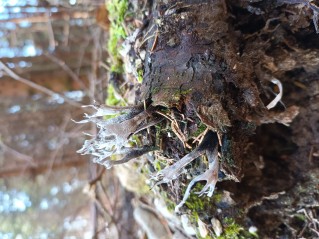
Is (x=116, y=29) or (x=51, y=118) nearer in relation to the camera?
(x=116, y=29)

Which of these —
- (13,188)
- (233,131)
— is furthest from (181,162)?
(13,188)

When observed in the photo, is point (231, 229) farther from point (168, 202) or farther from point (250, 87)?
point (250, 87)

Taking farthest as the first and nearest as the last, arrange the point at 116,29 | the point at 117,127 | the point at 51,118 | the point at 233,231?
the point at 51,118, the point at 116,29, the point at 233,231, the point at 117,127

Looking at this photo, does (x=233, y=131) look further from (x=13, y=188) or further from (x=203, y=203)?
(x=13, y=188)

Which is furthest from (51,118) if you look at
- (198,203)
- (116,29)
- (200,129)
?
(200,129)

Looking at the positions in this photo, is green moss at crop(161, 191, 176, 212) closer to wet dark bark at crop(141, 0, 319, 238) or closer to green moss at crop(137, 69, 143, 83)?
wet dark bark at crop(141, 0, 319, 238)

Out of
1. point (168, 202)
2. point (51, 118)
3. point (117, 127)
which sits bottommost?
point (51, 118)
